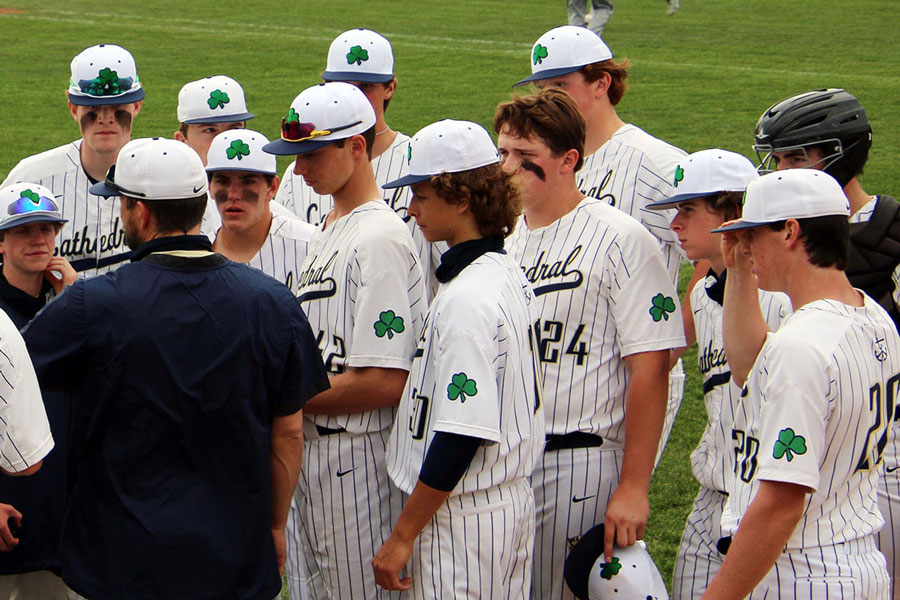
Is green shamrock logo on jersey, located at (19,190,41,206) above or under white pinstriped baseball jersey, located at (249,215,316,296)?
above

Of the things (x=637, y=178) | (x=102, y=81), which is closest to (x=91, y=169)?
(x=102, y=81)

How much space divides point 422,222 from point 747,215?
0.90 m

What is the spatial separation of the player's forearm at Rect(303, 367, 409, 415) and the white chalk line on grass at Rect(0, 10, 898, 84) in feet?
46.6

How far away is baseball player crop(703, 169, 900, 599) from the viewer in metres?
2.79

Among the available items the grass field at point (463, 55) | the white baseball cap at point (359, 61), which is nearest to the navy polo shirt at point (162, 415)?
the white baseball cap at point (359, 61)

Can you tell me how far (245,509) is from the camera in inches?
118

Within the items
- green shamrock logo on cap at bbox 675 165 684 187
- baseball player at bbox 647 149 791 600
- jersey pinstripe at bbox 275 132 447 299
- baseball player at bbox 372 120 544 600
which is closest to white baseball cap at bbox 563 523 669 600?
baseball player at bbox 372 120 544 600

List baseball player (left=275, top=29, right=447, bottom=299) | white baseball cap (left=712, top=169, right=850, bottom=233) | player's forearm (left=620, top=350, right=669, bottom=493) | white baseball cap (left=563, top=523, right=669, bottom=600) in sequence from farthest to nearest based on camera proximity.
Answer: baseball player (left=275, top=29, right=447, bottom=299) → player's forearm (left=620, top=350, right=669, bottom=493) → white baseball cap (left=563, top=523, right=669, bottom=600) → white baseball cap (left=712, top=169, right=850, bottom=233)

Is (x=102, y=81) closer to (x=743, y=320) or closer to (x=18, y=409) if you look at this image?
(x=18, y=409)

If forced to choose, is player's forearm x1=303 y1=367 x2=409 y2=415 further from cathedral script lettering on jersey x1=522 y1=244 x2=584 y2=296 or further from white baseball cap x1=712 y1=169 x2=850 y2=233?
white baseball cap x1=712 y1=169 x2=850 y2=233

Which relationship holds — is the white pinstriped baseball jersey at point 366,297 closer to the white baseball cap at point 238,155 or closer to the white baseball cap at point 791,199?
the white baseball cap at point 238,155

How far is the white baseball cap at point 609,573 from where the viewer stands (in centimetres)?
331

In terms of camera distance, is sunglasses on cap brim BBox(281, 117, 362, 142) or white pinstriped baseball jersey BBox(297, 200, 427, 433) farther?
sunglasses on cap brim BBox(281, 117, 362, 142)

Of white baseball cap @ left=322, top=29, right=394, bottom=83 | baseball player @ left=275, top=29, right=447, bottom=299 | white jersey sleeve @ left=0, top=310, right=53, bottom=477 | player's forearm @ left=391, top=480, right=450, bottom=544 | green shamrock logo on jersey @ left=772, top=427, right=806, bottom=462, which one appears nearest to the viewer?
white jersey sleeve @ left=0, top=310, right=53, bottom=477
